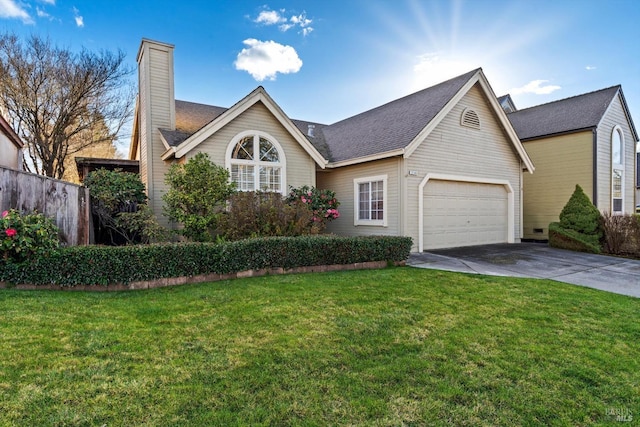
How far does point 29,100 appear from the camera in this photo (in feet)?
52.1

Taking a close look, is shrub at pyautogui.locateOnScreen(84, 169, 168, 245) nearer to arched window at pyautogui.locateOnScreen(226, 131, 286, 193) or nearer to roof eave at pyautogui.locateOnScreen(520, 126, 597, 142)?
arched window at pyautogui.locateOnScreen(226, 131, 286, 193)

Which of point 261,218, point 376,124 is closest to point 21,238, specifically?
point 261,218

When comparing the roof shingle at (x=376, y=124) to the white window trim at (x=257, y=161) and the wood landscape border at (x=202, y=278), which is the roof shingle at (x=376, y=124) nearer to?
the white window trim at (x=257, y=161)

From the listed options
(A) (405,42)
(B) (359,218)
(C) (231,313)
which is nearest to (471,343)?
(C) (231,313)

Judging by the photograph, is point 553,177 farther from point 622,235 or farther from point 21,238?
point 21,238

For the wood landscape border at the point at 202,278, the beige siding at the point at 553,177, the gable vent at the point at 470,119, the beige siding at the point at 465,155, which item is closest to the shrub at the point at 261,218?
the wood landscape border at the point at 202,278

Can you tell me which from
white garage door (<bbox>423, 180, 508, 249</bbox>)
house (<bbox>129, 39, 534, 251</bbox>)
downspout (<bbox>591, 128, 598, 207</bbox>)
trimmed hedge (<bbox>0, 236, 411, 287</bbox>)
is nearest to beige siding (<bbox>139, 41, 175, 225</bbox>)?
house (<bbox>129, 39, 534, 251</bbox>)

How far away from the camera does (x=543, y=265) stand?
928 cm

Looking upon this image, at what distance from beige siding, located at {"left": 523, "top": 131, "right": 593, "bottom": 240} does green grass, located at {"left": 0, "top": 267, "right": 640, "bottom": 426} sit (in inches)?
461

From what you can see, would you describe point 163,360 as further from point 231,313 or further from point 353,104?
point 353,104

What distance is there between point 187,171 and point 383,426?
819cm

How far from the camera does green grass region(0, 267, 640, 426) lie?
2584 millimetres

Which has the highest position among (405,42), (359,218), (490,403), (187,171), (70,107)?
(405,42)

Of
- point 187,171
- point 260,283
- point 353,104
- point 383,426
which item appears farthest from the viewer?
point 353,104
